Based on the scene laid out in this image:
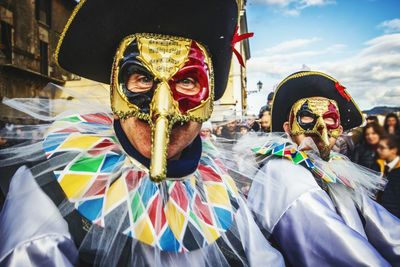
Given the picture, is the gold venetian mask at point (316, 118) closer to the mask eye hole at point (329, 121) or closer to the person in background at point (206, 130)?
the mask eye hole at point (329, 121)

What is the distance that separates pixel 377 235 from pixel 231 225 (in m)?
1.31

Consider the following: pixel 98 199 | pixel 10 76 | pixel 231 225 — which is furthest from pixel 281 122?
pixel 10 76

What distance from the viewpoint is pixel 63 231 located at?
1111mm

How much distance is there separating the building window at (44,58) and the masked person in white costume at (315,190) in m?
17.2

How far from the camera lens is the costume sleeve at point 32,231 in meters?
1.02

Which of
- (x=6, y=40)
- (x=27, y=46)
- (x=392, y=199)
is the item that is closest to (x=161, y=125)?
(x=392, y=199)

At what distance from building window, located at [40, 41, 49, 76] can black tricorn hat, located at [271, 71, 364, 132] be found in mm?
17031

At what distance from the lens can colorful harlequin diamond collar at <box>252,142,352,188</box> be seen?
2.20 meters

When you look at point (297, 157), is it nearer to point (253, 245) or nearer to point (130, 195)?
point (253, 245)

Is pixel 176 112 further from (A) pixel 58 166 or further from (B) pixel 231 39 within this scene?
(B) pixel 231 39

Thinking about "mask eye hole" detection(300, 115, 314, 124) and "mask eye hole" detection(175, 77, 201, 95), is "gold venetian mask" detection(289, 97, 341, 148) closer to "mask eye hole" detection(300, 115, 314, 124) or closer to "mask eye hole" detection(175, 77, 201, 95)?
"mask eye hole" detection(300, 115, 314, 124)

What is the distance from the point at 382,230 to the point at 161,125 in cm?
181

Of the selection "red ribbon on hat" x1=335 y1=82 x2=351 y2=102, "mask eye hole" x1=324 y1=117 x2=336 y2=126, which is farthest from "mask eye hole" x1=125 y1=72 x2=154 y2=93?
"red ribbon on hat" x1=335 y1=82 x2=351 y2=102

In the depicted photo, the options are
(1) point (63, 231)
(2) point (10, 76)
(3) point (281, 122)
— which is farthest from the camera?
(2) point (10, 76)
